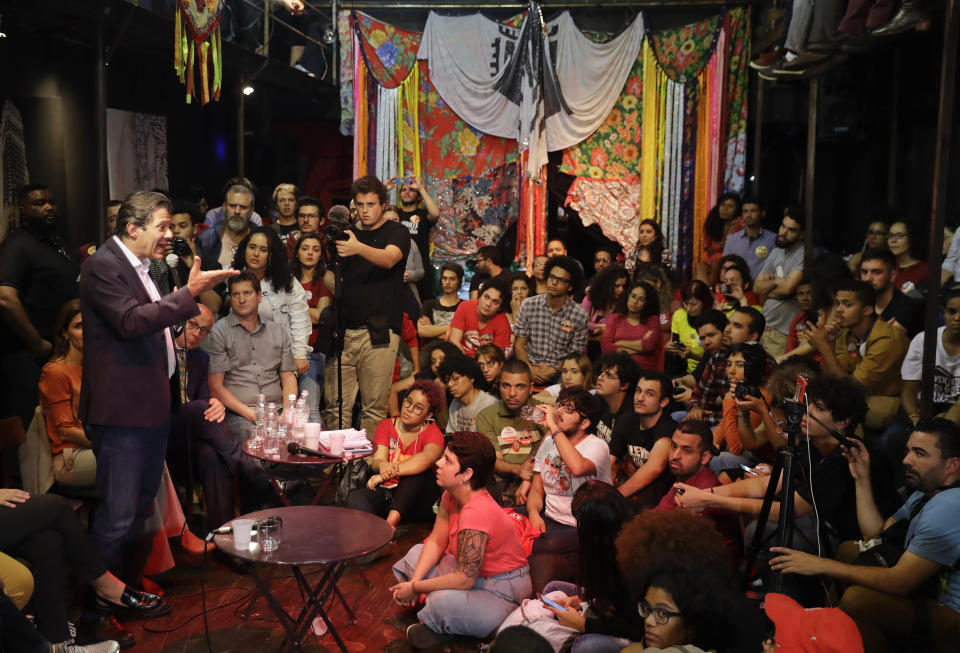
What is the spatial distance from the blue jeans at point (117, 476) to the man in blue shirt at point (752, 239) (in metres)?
5.15

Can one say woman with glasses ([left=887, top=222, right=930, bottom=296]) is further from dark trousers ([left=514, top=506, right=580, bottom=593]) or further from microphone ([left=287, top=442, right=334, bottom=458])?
microphone ([left=287, top=442, right=334, bottom=458])

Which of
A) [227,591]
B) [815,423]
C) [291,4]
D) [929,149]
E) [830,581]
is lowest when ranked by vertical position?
[227,591]

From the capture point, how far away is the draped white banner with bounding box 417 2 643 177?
832 cm

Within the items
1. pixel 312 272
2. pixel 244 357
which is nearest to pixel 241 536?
pixel 244 357

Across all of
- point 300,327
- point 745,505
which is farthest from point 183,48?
point 745,505

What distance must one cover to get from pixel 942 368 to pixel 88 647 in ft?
13.1

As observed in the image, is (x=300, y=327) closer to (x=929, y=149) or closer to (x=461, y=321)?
(x=461, y=321)

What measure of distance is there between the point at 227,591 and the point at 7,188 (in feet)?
12.1

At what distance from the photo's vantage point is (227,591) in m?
3.99

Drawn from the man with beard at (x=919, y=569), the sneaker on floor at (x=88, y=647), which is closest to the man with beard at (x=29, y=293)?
the sneaker on floor at (x=88, y=647)

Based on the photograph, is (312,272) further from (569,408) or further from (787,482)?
(787,482)

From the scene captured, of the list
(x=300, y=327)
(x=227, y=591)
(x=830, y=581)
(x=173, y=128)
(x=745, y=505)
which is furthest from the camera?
(x=173, y=128)

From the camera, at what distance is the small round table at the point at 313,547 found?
120 inches

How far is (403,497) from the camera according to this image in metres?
4.64
